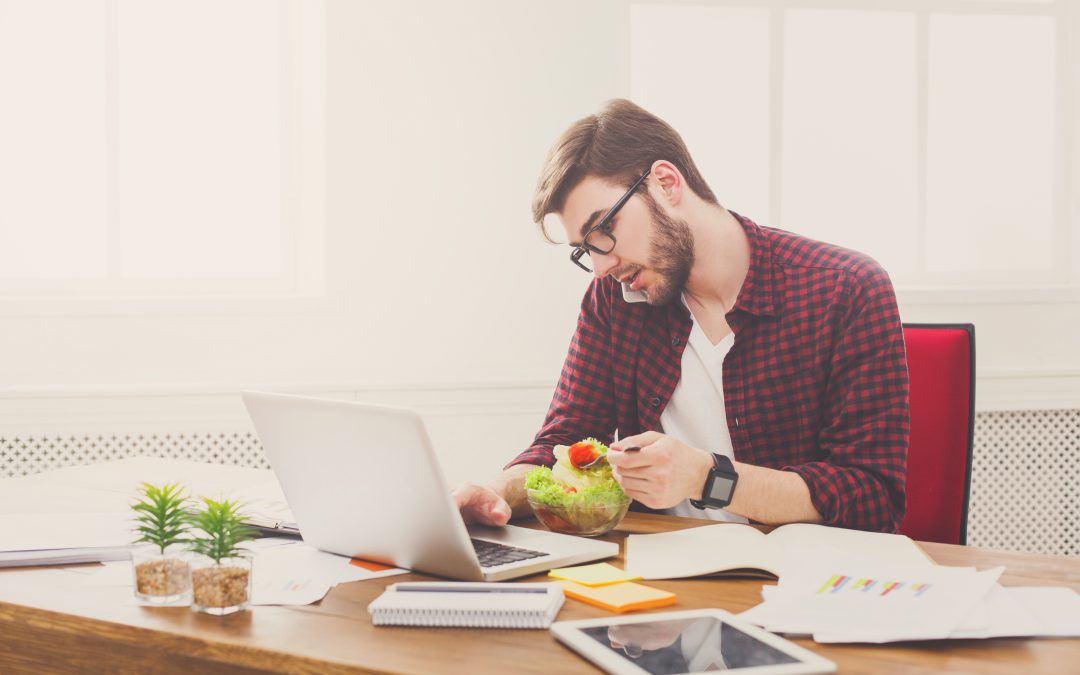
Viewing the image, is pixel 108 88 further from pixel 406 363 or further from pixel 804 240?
pixel 804 240

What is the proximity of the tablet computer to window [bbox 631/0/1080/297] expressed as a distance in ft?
8.11

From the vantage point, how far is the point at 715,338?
183cm

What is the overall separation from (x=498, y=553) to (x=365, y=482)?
0.19m

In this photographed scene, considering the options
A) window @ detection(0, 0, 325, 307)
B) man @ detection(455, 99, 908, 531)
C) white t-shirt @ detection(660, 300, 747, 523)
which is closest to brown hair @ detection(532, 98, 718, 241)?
man @ detection(455, 99, 908, 531)

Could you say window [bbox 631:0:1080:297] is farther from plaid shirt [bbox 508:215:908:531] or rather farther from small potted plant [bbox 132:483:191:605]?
small potted plant [bbox 132:483:191:605]

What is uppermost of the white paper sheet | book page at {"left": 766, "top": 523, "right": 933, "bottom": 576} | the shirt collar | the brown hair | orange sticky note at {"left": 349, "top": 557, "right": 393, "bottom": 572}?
the brown hair

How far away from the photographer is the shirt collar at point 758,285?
5.67ft

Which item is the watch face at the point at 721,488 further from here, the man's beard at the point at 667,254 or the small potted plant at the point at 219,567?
the small potted plant at the point at 219,567

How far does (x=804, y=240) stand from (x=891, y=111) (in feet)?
5.71

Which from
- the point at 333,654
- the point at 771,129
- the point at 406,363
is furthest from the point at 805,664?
the point at 771,129

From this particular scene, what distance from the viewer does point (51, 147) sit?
10.0 feet

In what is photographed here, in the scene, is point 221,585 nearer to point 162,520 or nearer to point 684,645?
point 162,520

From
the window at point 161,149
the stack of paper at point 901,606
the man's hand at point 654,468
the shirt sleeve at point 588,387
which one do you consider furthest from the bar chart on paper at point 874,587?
the window at point 161,149

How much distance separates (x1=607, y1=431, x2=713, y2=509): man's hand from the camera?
4.26 feet
